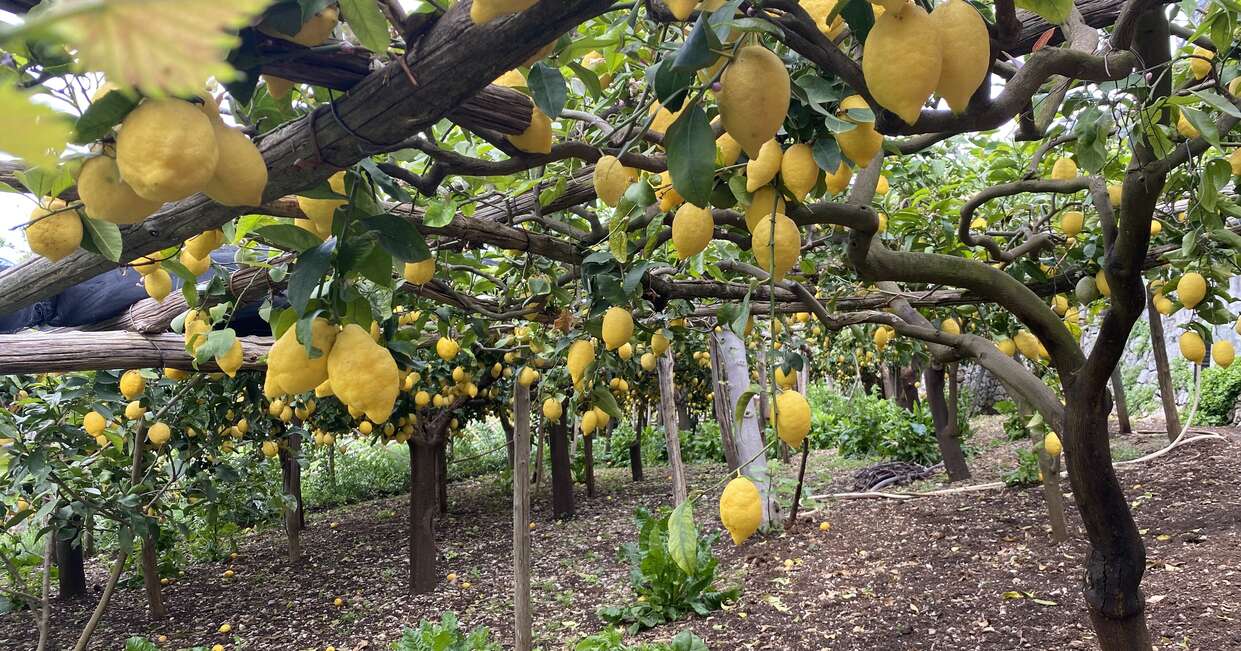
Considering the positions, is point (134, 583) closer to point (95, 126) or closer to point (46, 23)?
point (95, 126)

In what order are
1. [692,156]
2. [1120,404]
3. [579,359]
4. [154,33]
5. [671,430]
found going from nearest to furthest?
[154,33] → [692,156] → [579,359] → [671,430] → [1120,404]

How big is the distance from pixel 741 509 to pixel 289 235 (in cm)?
78

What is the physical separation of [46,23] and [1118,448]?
790cm

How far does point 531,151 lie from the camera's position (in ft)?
3.67

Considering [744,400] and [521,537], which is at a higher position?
[744,400]

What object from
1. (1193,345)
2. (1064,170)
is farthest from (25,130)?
(1193,345)

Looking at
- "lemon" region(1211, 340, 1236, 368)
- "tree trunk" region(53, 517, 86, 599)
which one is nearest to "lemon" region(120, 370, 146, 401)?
"lemon" region(1211, 340, 1236, 368)

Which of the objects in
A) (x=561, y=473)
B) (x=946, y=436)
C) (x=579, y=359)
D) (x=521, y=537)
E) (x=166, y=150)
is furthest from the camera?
(x=561, y=473)

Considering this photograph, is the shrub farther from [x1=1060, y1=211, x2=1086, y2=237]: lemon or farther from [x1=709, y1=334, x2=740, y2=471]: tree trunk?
[x1=1060, y1=211, x2=1086, y2=237]: lemon

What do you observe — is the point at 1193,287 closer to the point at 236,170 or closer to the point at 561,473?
Answer: the point at 236,170

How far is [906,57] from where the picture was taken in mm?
646

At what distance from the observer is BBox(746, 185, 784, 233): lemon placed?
43.3 inches

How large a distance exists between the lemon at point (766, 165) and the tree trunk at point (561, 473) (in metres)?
6.84

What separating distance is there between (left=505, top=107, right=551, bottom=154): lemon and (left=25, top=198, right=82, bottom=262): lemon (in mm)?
552
